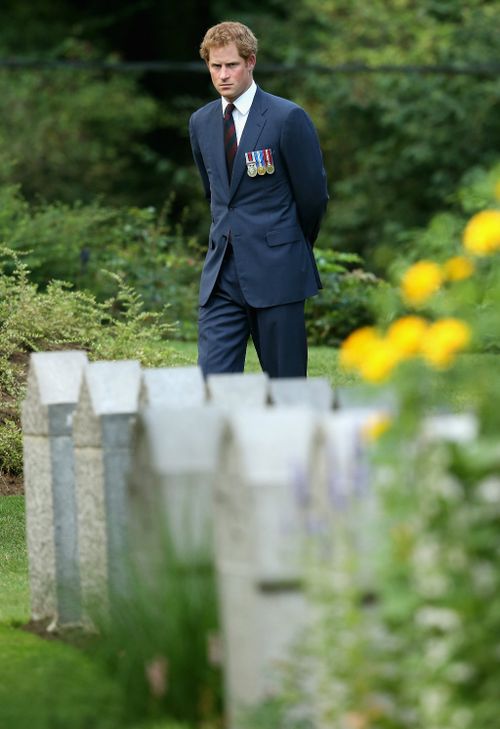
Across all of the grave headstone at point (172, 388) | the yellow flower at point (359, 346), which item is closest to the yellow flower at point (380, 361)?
the yellow flower at point (359, 346)

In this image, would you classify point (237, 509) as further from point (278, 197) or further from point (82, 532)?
point (278, 197)

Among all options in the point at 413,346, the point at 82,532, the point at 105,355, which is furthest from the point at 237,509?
the point at 105,355

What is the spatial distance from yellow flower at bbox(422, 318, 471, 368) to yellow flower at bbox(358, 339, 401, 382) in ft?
0.22

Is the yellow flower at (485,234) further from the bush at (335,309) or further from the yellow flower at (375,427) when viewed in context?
the bush at (335,309)

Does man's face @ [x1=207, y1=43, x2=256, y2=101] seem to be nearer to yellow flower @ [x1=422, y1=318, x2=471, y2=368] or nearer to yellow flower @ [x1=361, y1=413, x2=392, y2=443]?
yellow flower @ [x1=361, y1=413, x2=392, y2=443]

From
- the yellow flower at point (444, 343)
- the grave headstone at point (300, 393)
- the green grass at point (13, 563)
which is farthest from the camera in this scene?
the green grass at point (13, 563)

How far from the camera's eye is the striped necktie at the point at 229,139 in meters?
6.75

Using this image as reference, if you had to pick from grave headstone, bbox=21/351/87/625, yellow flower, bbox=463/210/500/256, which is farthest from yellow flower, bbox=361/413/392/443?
grave headstone, bbox=21/351/87/625

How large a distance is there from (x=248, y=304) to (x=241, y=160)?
24.3 inches

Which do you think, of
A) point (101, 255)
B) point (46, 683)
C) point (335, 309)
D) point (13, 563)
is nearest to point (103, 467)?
point (46, 683)

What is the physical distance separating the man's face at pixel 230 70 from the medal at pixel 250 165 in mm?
254

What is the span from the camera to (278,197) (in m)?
6.77

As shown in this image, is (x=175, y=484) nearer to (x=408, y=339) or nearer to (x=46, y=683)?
(x=46, y=683)

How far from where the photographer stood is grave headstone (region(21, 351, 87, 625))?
4.69m
